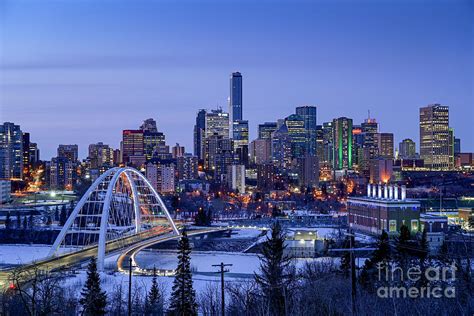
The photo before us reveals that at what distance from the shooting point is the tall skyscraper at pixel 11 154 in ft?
366

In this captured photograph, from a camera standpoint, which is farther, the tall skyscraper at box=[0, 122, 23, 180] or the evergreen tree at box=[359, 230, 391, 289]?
the tall skyscraper at box=[0, 122, 23, 180]

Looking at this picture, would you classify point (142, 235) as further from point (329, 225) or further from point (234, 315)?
point (234, 315)

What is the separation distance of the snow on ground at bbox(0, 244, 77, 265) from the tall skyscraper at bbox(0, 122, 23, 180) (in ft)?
228

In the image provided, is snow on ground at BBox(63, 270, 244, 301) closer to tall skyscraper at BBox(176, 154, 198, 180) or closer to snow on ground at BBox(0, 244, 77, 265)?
snow on ground at BBox(0, 244, 77, 265)

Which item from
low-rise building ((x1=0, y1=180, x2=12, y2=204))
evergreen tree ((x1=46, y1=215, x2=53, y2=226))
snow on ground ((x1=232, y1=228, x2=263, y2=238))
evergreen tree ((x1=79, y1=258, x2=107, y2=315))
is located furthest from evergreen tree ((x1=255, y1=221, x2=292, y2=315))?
low-rise building ((x1=0, y1=180, x2=12, y2=204))

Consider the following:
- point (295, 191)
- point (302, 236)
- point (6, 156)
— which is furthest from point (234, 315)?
point (6, 156)

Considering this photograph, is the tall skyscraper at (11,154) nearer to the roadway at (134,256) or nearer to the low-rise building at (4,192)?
the low-rise building at (4,192)

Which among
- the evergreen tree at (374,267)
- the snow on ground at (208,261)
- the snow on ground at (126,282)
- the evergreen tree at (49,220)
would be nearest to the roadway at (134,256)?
the snow on ground at (208,261)

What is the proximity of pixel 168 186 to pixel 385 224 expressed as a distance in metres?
63.4

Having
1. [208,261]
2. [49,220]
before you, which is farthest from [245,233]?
[208,261]

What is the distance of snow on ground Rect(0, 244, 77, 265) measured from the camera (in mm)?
35356

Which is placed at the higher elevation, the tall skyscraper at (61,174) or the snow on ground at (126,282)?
the tall skyscraper at (61,174)

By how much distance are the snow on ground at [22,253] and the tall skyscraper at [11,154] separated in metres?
69.4

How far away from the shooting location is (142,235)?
141ft
